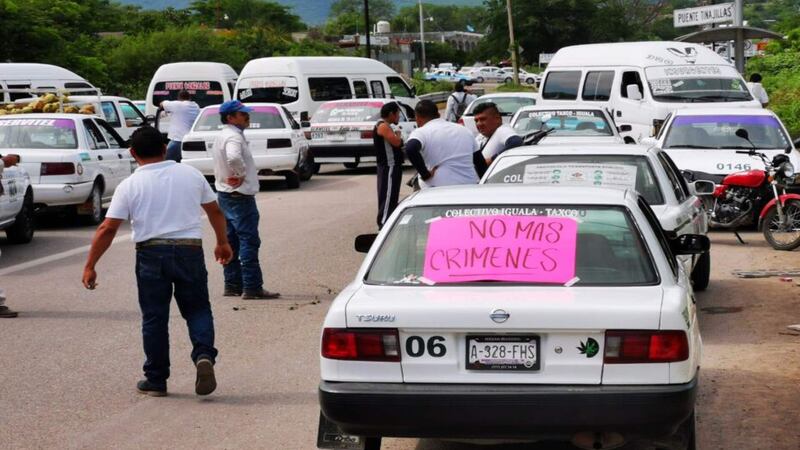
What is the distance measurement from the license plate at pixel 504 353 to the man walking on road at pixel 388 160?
8.32 m

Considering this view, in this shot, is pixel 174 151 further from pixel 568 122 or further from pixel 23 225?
pixel 568 122

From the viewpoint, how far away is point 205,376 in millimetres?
8281

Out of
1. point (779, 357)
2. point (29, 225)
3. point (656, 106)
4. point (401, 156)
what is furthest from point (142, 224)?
point (656, 106)

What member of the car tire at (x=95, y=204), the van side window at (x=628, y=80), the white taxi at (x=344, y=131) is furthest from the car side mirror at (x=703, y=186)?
the white taxi at (x=344, y=131)

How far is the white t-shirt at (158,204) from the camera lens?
8.24 meters

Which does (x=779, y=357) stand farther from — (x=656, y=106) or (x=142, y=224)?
(x=656, y=106)

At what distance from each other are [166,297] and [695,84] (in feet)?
57.4

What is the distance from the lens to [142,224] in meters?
8.26

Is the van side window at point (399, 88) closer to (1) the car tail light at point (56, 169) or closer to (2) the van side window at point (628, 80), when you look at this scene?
(2) the van side window at point (628, 80)

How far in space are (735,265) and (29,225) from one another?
8500 mm

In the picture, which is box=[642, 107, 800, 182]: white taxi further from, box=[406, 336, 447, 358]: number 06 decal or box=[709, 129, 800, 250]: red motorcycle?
box=[406, 336, 447, 358]: number 06 decal

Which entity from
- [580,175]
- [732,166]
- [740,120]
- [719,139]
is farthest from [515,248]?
[740,120]

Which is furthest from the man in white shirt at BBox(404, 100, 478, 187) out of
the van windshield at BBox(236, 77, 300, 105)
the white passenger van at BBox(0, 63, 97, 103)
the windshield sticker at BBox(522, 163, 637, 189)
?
the van windshield at BBox(236, 77, 300, 105)

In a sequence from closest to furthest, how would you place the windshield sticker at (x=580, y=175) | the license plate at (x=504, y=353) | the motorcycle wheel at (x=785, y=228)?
the license plate at (x=504, y=353) → the windshield sticker at (x=580, y=175) → the motorcycle wheel at (x=785, y=228)
